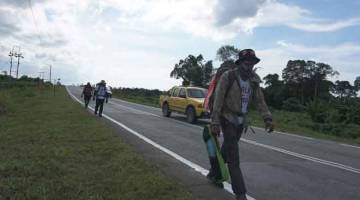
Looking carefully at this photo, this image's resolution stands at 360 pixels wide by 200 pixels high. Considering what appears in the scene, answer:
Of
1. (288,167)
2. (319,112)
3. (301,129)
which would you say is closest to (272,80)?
(319,112)

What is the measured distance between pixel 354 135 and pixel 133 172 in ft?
74.4

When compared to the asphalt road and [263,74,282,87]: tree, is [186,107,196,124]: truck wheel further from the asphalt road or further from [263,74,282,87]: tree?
[263,74,282,87]: tree

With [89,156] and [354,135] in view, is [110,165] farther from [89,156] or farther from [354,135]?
[354,135]

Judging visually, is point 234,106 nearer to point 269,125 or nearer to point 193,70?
point 269,125

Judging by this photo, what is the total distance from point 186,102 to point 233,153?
1567 cm

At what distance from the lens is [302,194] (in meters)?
6.80

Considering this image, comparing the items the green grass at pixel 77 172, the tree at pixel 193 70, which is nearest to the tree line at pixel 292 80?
the tree at pixel 193 70

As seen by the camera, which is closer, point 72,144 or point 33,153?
point 33,153

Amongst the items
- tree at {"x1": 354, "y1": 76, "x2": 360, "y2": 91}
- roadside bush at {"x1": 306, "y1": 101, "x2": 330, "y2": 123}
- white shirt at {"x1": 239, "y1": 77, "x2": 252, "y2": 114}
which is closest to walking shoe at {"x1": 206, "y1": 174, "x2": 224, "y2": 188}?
white shirt at {"x1": 239, "y1": 77, "x2": 252, "y2": 114}

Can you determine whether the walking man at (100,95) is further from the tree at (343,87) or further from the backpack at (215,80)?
the tree at (343,87)

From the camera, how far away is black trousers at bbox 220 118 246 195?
229 inches

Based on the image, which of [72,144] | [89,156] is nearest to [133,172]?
[89,156]

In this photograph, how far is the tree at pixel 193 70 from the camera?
351 feet

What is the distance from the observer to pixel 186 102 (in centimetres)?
2158
